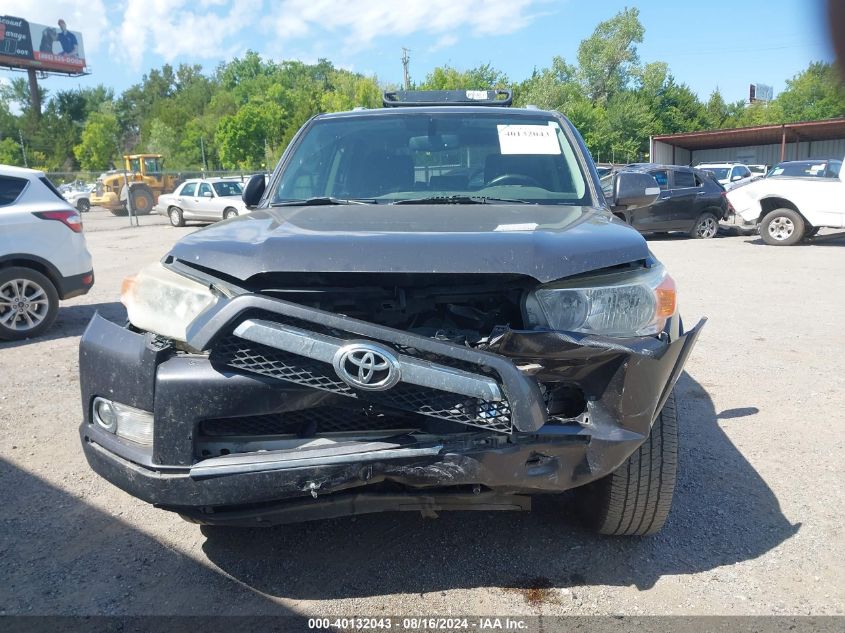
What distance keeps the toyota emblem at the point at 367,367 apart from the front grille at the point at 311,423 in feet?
0.86

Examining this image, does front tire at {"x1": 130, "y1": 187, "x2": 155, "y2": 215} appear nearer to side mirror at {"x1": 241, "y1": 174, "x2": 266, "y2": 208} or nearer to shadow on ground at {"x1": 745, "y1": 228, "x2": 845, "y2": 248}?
shadow on ground at {"x1": 745, "y1": 228, "x2": 845, "y2": 248}

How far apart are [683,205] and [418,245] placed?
48.6 feet

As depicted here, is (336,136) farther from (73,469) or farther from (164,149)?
(164,149)

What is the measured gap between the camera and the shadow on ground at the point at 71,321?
23.2 ft

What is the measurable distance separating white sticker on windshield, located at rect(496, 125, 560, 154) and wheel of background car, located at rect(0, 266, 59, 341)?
542 centimetres

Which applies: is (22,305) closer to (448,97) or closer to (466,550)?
(448,97)

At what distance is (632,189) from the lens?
12.3 feet

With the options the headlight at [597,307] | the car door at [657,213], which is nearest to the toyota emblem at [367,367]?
the headlight at [597,307]

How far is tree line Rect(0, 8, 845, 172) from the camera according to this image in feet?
156

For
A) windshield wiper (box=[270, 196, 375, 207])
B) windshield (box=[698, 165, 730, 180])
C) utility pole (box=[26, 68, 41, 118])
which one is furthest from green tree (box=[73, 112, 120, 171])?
windshield wiper (box=[270, 196, 375, 207])

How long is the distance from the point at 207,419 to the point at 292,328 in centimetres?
43

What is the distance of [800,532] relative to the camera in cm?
312

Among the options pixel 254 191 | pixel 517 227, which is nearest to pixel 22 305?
pixel 254 191

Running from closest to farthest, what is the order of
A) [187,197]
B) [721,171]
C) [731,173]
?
1. [187,197]
2. [731,173]
3. [721,171]
